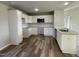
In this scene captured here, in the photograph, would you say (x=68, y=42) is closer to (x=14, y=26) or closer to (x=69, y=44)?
(x=69, y=44)

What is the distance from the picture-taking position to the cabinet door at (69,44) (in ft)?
12.1

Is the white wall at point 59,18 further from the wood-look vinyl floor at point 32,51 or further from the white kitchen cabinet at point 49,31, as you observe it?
the wood-look vinyl floor at point 32,51

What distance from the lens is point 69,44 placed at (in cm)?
374

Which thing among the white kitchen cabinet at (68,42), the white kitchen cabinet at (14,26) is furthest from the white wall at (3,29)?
the white kitchen cabinet at (68,42)

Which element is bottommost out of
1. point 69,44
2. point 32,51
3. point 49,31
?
point 32,51

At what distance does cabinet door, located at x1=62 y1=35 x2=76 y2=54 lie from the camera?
3.68 metres

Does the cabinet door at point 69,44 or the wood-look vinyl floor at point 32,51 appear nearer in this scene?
the wood-look vinyl floor at point 32,51

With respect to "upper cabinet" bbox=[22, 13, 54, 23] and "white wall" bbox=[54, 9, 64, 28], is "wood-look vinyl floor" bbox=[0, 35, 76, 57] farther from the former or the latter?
"upper cabinet" bbox=[22, 13, 54, 23]

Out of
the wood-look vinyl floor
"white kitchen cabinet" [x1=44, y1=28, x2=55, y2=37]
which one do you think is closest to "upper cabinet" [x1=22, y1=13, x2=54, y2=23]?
"white kitchen cabinet" [x1=44, y1=28, x2=55, y2=37]

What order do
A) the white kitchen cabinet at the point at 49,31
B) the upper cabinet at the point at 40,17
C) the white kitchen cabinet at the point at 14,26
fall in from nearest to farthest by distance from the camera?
the white kitchen cabinet at the point at 14,26 → the white kitchen cabinet at the point at 49,31 → the upper cabinet at the point at 40,17

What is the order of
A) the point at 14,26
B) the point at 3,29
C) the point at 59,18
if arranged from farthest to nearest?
the point at 59,18
the point at 14,26
the point at 3,29

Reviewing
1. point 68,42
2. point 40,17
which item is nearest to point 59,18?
point 40,17

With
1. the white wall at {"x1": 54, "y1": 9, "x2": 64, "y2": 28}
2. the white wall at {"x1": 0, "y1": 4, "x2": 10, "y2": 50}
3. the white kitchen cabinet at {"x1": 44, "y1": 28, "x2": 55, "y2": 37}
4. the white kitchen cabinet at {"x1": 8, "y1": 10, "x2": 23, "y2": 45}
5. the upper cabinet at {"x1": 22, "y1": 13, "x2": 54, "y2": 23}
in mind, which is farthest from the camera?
the upper cabinet at {"x1": 22, "y1": 13, "x2": 54, "y2": 23}

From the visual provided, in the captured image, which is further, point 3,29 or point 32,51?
point 3,29
